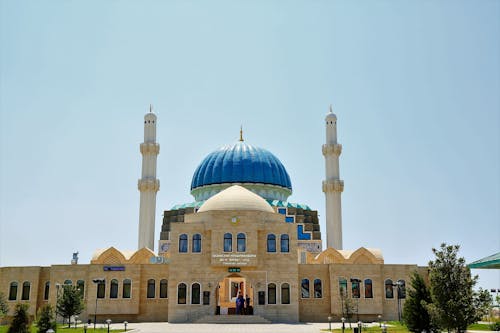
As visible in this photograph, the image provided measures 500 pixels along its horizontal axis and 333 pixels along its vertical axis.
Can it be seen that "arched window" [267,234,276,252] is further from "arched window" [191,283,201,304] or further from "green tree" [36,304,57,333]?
"green tree" [36,304,57,333]

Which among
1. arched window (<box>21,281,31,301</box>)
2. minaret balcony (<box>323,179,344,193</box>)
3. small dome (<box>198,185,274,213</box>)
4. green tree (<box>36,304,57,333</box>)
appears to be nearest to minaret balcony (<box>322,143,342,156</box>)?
minaret balcony (<box>323,179,344,193</box>)

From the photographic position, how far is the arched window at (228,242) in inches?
1367

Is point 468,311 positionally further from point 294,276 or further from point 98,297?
point 98,297

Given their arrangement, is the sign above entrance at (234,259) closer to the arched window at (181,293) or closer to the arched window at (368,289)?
the arched window at (181,293)

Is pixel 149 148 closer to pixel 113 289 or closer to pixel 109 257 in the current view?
pixel 109 257

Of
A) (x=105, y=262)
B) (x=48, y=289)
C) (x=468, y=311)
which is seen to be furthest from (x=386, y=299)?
(x=48, y=289)

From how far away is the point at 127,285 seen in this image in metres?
36.3

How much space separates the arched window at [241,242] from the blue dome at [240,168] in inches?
480

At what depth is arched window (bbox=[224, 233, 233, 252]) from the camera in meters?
34.7

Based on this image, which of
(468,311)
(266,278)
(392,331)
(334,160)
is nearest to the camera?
(468,311)

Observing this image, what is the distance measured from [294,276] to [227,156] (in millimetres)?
16242

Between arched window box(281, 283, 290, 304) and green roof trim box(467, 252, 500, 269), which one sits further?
arched window box(281, 283, 290, 304)

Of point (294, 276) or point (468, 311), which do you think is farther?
point (294, 276)

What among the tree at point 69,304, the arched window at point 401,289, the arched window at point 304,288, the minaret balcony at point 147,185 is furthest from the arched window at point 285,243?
the minaret balcony at point 147,185
